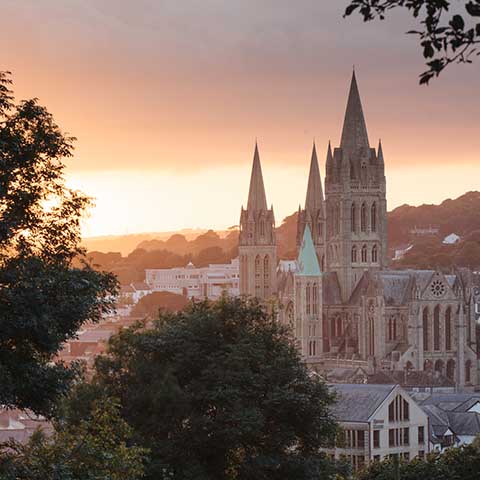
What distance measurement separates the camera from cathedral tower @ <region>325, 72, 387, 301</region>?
146250 millimetres

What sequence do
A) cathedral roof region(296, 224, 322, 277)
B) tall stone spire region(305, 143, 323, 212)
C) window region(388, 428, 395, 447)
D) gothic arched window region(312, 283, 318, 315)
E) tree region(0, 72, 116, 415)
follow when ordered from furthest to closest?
tall stone spire region(305, 143, 323, 212), cathedral roof region(296, 224, 322, 277), gothic arched window region(312, 283, 318, 315), window region(388, 428, 395, 447), tree region(0, 72, 116, 415)

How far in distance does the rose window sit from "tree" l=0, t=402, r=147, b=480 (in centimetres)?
10516

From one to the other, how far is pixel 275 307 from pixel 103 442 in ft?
46.0

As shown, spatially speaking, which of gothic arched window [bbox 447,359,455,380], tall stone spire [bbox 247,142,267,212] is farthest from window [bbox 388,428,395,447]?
tall stone spire [bbox 247,142,267,212]

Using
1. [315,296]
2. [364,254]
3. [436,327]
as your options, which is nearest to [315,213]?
[364,254]

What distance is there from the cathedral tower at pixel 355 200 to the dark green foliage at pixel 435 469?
105299 mm

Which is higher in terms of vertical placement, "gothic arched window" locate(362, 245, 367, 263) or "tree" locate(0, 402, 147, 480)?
"gothic arched window" locate(362, 245, 367, 263)

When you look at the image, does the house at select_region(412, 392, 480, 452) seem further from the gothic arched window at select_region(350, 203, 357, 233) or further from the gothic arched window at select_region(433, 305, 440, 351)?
the gothic arched window at select_region(350, 203, 357, 233)

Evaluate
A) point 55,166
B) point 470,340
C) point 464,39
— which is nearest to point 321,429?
point 55,166

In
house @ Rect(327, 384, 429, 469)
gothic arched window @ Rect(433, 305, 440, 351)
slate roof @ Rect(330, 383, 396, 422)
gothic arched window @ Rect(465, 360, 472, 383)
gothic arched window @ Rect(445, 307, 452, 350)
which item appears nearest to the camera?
house @ Rect(327, 384, 429, 469)

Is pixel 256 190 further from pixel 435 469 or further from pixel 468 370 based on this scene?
pixel 435 469

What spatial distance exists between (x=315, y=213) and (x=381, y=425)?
7679 cm

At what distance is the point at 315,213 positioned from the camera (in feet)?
497

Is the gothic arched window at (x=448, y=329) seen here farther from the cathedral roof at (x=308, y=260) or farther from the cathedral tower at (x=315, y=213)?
the cathedral tower at (x=315, y=213)
